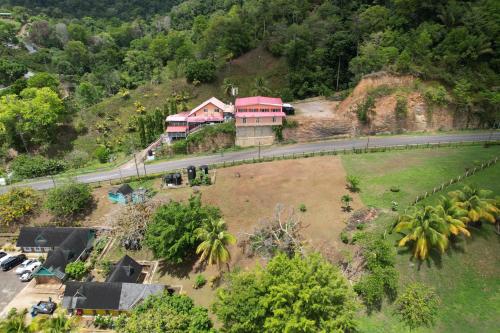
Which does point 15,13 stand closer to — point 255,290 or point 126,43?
point 126,43

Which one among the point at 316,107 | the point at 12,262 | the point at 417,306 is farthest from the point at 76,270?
the point at 316,107

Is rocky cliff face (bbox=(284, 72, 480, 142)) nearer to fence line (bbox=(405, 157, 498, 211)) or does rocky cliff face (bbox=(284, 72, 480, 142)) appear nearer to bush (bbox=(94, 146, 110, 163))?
fence line (bbox=(405, 157, 498, 211))

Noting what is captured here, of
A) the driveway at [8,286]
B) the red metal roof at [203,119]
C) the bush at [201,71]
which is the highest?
the bush at [201,71]

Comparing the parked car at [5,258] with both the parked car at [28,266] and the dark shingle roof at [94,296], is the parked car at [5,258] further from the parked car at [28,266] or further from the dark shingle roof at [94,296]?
the dark shingle roof at [94,296]

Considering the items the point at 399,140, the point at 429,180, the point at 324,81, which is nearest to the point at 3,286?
the point at 429,180

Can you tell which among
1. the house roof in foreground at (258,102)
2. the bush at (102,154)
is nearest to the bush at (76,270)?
the bush at (102,154)

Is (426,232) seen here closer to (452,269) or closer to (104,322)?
(452,269)
